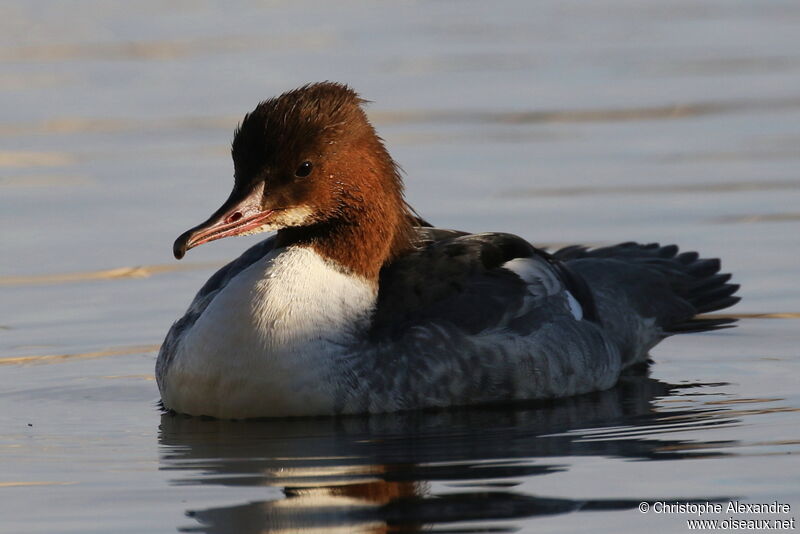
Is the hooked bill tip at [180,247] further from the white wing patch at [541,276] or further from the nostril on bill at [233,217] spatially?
the white wing patch at [541,276]

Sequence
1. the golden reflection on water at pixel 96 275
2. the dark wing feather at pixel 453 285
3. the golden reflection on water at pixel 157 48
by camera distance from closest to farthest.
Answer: the dark wing feather at pixel 453 285 < the golden reflection on water at pixel 96 275 < the golden reflection on water at pixel 157 48

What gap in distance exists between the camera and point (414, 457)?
930 centimetres

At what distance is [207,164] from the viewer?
1591 cm

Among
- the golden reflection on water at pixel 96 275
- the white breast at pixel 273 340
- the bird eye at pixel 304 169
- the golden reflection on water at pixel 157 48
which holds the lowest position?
the white breast at pixel 273 340

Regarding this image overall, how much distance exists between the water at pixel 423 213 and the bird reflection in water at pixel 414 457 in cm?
2

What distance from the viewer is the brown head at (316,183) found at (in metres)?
10.1

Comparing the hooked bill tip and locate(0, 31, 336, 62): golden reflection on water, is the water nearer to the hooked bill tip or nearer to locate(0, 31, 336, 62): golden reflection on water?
locate(0, 31, 336, 62): golden reflection on water

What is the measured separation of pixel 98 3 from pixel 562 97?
6.99 metres

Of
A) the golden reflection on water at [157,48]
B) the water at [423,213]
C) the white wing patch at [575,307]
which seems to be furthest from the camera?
the golden reflection on water at [157,48]

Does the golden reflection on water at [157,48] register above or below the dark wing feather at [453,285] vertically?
above

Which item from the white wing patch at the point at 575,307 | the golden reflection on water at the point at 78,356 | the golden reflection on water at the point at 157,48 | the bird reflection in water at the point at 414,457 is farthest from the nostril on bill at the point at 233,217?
the golden reflection on water at the point at 157,48

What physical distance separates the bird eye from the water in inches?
51.2

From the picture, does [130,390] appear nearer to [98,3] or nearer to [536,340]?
[536,340]

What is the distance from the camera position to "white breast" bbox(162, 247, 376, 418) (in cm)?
1002
